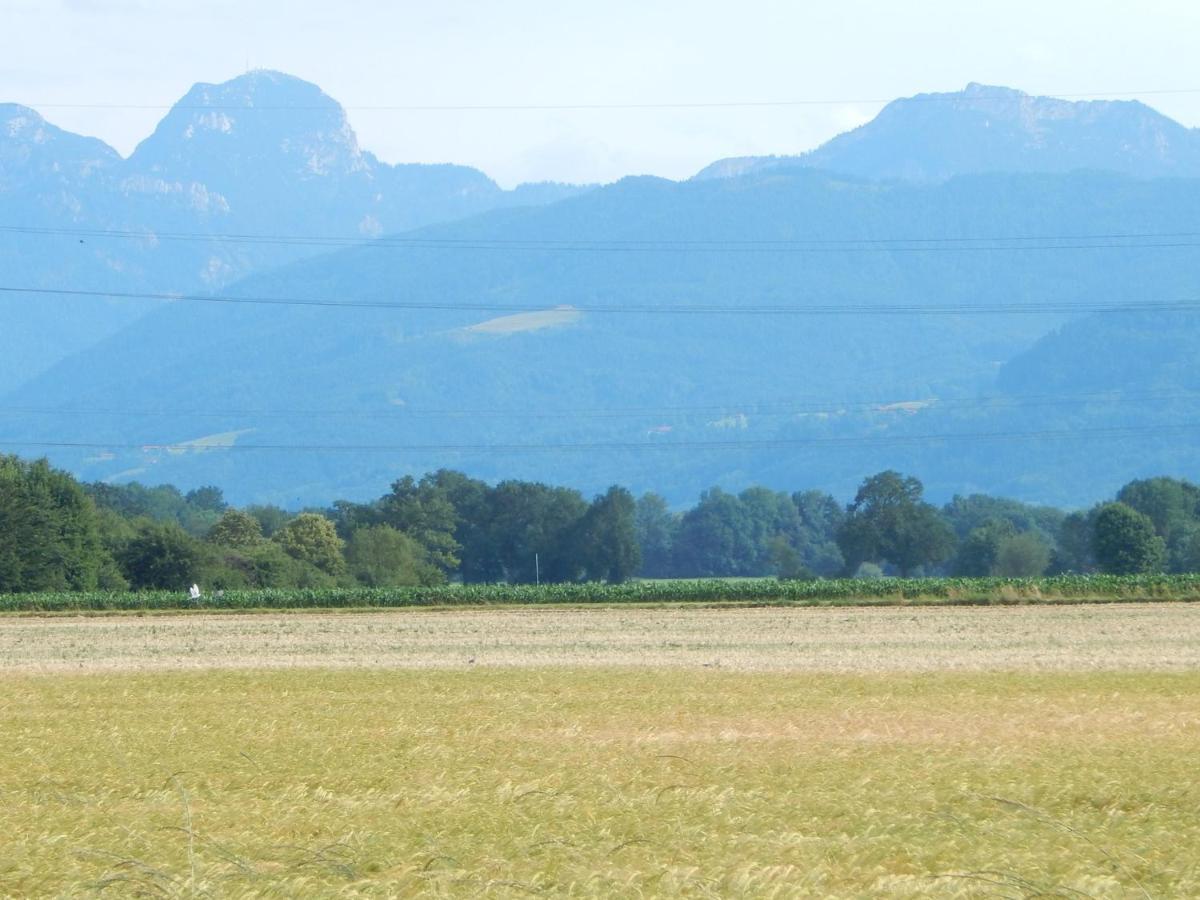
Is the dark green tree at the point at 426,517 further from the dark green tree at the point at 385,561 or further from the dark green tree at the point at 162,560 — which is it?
the dark green tree at the point at 162,560

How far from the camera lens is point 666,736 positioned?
74.0ft

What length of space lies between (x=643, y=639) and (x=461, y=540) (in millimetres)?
100536

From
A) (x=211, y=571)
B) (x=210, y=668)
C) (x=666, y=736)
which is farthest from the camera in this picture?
(x=211, y=571)

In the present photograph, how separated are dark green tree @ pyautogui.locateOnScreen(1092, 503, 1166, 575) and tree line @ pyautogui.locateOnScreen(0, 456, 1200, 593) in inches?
3.6

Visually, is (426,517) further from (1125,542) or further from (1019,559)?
(1125,542)

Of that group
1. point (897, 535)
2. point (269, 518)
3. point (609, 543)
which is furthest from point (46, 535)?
point (269, 518)

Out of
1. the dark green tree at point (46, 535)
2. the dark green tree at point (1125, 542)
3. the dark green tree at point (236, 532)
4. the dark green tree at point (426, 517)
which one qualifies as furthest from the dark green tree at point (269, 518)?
the dark green tree at point (1125, 542)

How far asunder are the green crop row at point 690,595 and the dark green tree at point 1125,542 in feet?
99.6

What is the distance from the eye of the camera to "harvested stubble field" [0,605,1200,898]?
12.7 meters

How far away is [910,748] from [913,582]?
156ft

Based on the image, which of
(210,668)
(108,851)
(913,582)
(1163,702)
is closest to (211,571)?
(913,582)

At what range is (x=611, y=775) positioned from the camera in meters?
18.6

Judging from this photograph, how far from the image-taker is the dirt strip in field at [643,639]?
1514 inches

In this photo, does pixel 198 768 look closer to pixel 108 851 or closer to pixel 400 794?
pixel 400 794
